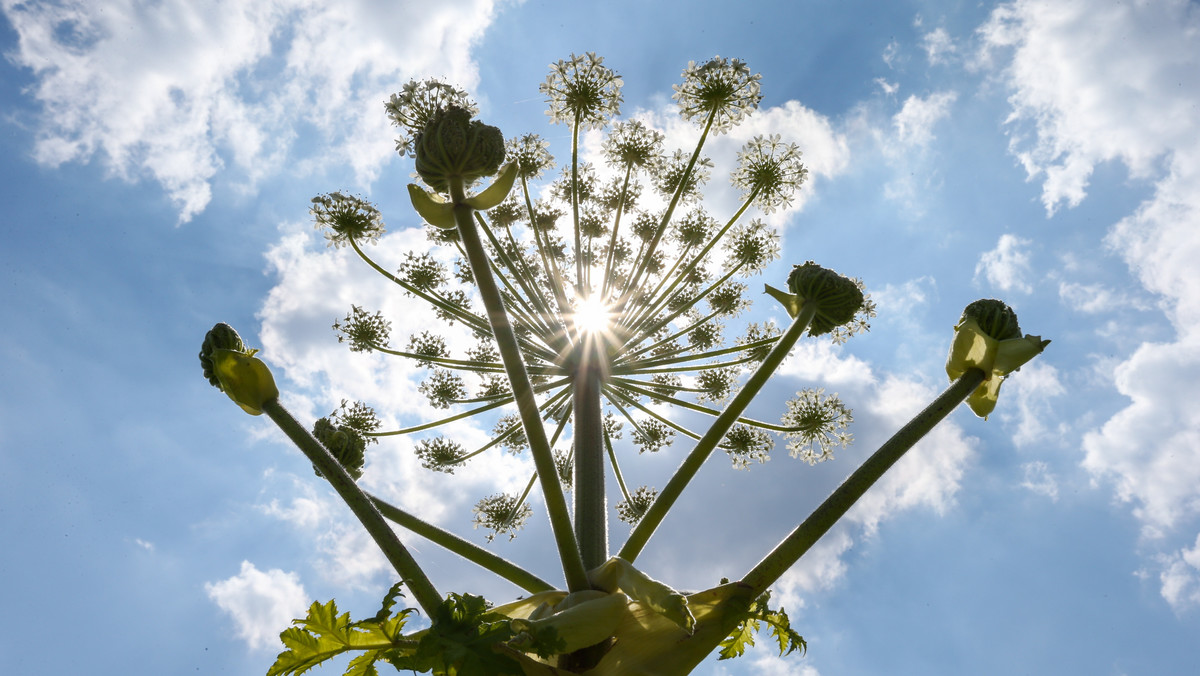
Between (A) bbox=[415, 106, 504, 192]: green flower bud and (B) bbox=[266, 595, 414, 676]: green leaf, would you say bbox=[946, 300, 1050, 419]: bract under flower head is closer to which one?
(A) bbox=[415, 106, 504, 192]: green flower bud

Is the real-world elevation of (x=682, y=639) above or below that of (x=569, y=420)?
below

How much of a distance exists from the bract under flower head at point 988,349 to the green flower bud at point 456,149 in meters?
2.37

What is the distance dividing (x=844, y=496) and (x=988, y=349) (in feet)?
3.51

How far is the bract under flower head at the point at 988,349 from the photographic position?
2970 millimetres

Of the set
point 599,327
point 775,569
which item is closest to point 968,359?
point 775,569

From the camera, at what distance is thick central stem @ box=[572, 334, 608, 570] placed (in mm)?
3871

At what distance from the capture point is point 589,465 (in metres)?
4.41

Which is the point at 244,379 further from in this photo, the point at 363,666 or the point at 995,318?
the point at 995,318

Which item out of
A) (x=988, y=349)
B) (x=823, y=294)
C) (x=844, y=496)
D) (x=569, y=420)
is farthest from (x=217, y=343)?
(x=569, y=420)

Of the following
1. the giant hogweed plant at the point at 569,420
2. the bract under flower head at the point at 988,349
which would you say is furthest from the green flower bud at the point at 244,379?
the bract under flower head at the point at 988,349

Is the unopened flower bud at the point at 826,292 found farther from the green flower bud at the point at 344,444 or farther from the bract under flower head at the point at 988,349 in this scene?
the green flower bud at the point at 344,444

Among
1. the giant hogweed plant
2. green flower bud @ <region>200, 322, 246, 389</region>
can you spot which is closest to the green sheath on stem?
the giant hogweed plant

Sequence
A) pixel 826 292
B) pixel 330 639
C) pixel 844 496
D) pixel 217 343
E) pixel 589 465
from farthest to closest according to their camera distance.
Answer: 1. pixel 589 465
2. pixel 826 292
3. pixel 217 343
4. pixel 844 496
5. pixel 330 639

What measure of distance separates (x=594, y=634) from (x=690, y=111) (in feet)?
23.9
